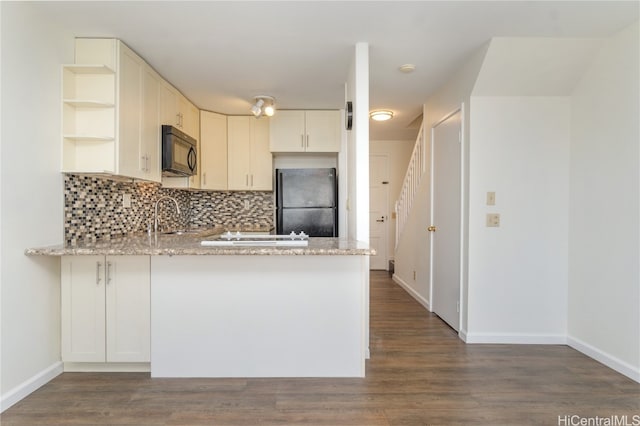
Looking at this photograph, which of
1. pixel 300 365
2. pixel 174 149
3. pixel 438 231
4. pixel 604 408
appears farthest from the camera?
pixel 438 231

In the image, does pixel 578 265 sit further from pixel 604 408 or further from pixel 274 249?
pixel 274 249

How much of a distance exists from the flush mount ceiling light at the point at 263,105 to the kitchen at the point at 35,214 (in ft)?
5.32

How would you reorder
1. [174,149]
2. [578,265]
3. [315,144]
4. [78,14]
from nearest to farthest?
[78,14] → [578,265] → [174,149] → [315,144]

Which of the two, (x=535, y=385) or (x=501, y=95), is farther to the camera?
(x=501, y=95)

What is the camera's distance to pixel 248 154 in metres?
4.30

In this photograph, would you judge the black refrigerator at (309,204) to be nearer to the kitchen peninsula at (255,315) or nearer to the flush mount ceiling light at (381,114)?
the flush mount ceiling light at (381,114)

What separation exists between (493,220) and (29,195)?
128 inches

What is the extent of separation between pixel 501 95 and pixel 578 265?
1.49m

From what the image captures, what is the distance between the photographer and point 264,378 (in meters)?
2.24

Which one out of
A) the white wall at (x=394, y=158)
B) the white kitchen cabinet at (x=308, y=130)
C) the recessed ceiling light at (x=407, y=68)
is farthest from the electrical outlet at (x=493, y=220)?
the white wall at (x=394, y=158)

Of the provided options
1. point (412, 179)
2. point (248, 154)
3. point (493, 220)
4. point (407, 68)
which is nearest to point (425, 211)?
point (412, 179)

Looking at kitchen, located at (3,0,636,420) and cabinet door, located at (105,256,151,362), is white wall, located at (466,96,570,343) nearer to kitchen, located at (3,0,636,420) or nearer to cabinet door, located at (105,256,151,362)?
cabinet door, located at (105,256,151,362)

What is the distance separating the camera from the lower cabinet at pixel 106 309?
2250mm

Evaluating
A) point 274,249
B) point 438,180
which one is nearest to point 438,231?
point 438,180
